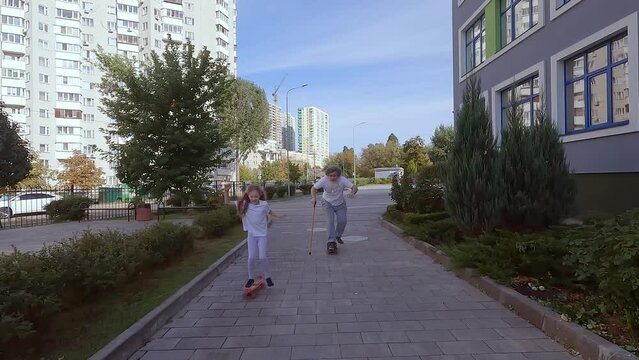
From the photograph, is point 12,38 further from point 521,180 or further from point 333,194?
point 521,180

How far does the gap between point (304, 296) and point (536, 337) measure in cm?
300

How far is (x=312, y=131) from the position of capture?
124 m

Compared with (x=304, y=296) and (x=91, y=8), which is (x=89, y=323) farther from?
(x=91, y=8)

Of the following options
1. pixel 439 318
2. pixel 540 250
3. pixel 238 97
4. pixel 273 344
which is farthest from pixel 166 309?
pixel 238 97

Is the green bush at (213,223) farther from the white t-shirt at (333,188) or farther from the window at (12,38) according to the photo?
the window at (12,38)

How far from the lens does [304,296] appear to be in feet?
21.7

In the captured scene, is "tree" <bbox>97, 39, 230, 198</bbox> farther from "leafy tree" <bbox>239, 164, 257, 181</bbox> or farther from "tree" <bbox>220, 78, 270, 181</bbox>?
"leafy tree" <bbox>239, 164, 257, 181</bbox>

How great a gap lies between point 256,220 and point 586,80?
10.2m

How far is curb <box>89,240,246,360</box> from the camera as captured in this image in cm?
427

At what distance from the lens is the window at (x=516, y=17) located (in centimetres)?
1534

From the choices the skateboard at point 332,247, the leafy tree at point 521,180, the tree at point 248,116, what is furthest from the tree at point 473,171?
the tree at point 248,116

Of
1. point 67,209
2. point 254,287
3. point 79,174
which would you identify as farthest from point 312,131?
point 254,287

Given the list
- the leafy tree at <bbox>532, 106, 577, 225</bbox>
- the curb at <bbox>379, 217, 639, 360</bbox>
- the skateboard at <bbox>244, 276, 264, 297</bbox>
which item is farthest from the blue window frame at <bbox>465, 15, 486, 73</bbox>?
the skateboard at <bbox>244, 276, 264, 297</bbox>

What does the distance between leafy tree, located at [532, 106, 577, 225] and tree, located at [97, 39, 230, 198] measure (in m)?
15.3
